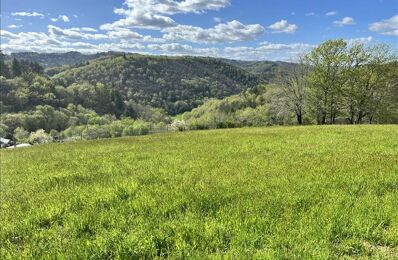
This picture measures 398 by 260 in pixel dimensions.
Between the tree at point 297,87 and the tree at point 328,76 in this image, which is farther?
the tree at point 297,87

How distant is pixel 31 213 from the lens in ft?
23.9

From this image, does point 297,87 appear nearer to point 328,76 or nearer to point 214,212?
point 328,76

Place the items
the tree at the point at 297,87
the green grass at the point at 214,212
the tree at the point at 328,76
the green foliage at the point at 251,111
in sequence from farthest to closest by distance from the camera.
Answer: the green foliage at the point at 251,111
the tree at the point at 297,87
the tree at the point at 328,76
the green grass at the point at 214,212

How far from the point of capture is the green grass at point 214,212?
207 inches

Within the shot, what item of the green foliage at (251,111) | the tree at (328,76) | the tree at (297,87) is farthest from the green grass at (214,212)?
the tree at (297,87)

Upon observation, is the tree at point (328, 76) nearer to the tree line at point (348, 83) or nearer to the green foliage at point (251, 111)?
the tree line at point (348, 83)

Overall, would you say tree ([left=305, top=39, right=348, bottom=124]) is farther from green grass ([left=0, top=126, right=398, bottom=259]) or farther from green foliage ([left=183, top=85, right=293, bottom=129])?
green grass ([left=0, top=126, right=398, bottom=259])

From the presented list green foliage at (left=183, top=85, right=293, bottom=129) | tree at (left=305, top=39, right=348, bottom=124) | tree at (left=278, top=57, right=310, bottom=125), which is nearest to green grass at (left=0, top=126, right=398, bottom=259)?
green foliage at (left=183, top=85, right=293, bottom=129)

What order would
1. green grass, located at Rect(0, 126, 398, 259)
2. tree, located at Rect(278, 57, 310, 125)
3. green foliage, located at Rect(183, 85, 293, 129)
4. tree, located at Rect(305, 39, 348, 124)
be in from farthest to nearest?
green foliage, located at Rect(183, 85, 293, 129) → tree, located at Rect(278, 57, 310, 125) → tree, located at Rect(305, 39, 348, 124) → green grass, located at Rect(0, 126, 398, 259)

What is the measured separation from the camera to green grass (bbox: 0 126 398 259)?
5.25 m

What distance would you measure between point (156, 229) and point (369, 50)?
2409 inches

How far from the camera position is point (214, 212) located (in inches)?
268

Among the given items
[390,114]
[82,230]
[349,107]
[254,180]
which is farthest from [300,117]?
[82,230]

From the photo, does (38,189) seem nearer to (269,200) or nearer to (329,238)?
(269,200)
